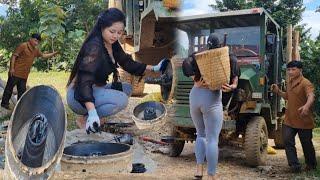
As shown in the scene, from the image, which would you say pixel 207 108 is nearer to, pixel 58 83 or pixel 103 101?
pixel 103 101

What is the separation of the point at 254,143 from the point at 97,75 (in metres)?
3.69

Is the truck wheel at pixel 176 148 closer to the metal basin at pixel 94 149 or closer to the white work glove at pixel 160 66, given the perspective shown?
the metal basin at pixel 94 149

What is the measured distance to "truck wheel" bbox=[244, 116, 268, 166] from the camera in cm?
588

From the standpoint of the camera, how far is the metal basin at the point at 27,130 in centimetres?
265

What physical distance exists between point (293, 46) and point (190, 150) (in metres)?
2.41

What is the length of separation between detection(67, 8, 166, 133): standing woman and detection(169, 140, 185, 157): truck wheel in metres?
3.94

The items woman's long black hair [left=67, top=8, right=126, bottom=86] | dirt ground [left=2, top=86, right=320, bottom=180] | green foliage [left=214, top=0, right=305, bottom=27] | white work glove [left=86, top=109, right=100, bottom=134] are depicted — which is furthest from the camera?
green foliage [left=214, top=0, right=305, bottom=27]

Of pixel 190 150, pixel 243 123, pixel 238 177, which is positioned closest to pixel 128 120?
pixel 190 150

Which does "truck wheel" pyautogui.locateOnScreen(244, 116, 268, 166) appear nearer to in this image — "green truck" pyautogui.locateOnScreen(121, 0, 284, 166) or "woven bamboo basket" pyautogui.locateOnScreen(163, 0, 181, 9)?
"green truck" pyautogui.locateOnScreen(121, 0, 284, 166)

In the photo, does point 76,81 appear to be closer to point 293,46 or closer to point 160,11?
point 160,11

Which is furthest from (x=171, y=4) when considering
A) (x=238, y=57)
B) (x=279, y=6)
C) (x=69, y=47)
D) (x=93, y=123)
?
(x=279, y=6)

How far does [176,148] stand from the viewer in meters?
6.72

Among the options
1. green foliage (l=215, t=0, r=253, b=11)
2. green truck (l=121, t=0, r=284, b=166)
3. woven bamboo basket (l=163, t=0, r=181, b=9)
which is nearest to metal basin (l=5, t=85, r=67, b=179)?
woven bamboo basket (l=163, t=0, r=181, b=9)

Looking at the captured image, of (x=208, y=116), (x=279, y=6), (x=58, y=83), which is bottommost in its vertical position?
(x=58, y=83)
